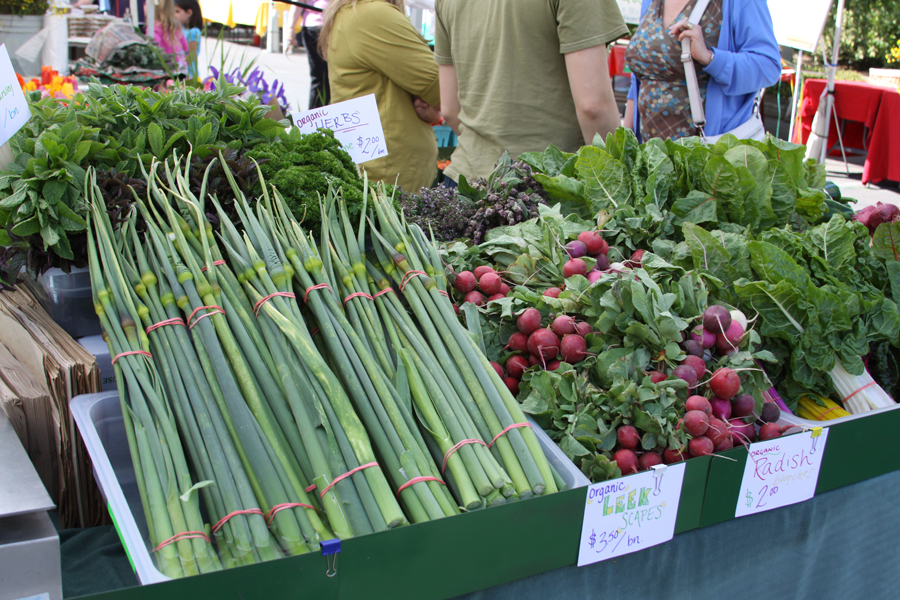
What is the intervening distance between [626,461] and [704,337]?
1.17 feet

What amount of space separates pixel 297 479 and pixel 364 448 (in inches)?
4.8

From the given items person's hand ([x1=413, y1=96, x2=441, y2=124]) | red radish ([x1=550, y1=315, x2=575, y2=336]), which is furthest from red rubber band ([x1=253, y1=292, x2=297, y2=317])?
person's hand ([x1=413, y1=96, x2=441, y2=124])

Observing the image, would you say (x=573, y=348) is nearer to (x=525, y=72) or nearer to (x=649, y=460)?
(x=649, y=460)

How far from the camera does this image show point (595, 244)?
1.63 meters

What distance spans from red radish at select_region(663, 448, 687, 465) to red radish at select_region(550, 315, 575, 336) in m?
0.33

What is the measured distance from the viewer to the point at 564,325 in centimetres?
141

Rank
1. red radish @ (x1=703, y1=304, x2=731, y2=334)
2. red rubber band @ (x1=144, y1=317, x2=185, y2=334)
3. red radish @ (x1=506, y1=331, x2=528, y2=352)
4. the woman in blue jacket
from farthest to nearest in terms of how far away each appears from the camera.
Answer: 1. the woman in blue jacket
2. red radish @ (x1=506, y1=331, x2=528, y2=352)
3. red radish @ (x1=703, y1=304, x2=731, y2=334)
4. red rubber band @ (x1=144, y1=317, x2=185, y2=334)

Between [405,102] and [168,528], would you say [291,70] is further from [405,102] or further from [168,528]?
[168,528]

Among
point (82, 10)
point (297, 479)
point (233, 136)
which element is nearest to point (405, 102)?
point (233, 136)

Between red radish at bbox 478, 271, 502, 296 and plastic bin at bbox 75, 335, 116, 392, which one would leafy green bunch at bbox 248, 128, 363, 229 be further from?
plastic bin at bbox 75, 335, 116, 392

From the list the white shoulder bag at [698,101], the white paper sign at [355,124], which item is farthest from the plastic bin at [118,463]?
the white shoulder bag at [698,101]

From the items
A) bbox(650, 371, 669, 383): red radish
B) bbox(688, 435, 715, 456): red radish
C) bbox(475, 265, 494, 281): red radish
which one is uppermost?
bbox(475, 265, 494, 281): red radish

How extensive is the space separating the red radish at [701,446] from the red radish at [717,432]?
23 millimetres

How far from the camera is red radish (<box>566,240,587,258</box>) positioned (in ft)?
5.31
